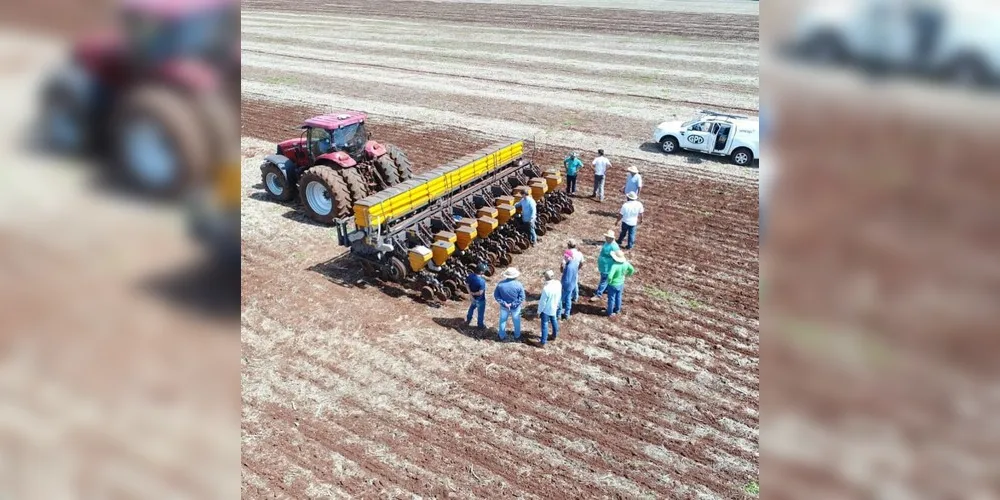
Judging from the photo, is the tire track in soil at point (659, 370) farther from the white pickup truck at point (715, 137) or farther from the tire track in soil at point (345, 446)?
the white pickup truck at point (715, 137)

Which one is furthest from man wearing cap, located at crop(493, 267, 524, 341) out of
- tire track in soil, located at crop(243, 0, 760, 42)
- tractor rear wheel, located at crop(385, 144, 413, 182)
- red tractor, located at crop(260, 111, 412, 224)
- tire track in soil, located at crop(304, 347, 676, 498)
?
tire track in soil, located at crop(243, 0, 760, 42)

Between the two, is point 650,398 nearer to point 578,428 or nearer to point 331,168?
point 578,428

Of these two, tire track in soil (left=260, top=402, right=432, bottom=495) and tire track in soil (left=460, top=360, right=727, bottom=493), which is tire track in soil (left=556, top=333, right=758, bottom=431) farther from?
tire track in soil (left=260, top=402, right=432, bottom=495)
